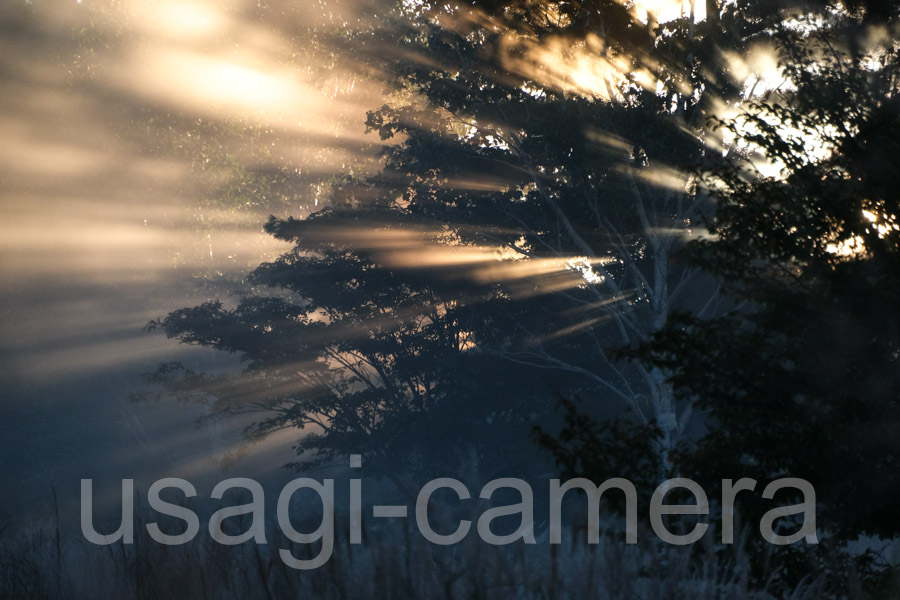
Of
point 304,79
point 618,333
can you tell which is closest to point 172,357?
point 304,79

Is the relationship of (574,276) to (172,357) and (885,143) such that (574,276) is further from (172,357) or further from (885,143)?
(172,357)

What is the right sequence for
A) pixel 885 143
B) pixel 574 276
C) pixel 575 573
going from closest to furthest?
pixel 575 573 → pixel 885 143 → pixel 574 276

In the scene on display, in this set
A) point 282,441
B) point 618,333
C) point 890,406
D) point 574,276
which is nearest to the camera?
point 890,406

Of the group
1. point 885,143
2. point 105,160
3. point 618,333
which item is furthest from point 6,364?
point 885,143

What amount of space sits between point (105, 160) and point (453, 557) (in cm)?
3484

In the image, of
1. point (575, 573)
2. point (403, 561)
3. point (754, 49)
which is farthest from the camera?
point (754, 49)

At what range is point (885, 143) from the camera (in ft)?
22.8

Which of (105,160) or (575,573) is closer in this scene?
(575,573)

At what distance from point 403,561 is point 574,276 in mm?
18478

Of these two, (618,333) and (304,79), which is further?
(304,79)

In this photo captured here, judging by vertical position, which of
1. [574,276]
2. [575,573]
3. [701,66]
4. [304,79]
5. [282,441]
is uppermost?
[304,79]

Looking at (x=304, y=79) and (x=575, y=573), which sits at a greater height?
(x=304, y=79)

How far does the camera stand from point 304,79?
35750 millimetres

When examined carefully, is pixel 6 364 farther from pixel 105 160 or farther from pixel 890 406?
pixel 890 406
